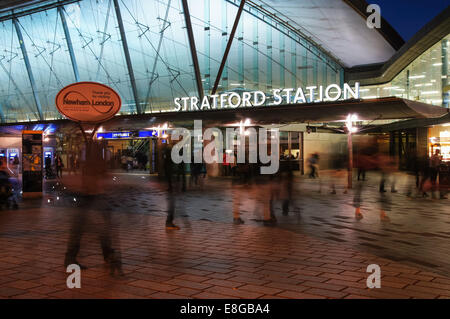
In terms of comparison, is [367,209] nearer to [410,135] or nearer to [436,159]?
[436,159]

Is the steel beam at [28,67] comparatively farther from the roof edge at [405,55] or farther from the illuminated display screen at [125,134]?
the roof edge at [405,55]

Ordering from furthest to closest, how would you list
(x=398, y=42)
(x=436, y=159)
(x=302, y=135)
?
1. (x=398, y=42)
2. (x=302, y=135)
3. (x=436, y=159)

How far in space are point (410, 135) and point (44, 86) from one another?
2861cm

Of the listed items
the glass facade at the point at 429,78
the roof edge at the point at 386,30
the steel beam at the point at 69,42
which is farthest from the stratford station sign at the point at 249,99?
the steel beam at the point at 69,42

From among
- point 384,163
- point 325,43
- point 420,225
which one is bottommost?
point 420,225

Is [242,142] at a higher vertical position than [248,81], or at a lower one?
lower

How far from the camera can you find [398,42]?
33969mm

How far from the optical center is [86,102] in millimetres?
10547

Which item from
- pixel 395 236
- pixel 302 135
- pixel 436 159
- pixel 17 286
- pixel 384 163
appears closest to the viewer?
pixel 17 286

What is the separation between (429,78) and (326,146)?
32.3 ft

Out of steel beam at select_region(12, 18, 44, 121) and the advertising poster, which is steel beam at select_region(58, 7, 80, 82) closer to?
steel beam at select_region(12, 18, 44, 121)

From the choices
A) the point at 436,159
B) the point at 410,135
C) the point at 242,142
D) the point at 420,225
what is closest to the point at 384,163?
the point at 420,225

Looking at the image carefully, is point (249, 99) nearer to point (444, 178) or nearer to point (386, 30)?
point (444, 178)

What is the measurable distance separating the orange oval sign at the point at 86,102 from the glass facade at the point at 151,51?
52.4ft
